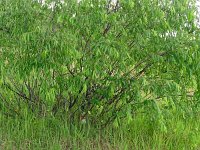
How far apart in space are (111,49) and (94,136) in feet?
5.48

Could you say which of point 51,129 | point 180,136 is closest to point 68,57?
point 51,129

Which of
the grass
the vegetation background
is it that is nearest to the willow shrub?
the vegetation background

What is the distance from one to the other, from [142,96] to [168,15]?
2.90 feet

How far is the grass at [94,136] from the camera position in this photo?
14.9 feet

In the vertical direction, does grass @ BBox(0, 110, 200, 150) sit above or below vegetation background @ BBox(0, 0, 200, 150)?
below

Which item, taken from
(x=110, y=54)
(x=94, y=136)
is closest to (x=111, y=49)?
(x=110, y=54)

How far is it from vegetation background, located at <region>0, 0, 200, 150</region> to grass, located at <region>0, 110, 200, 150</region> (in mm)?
20

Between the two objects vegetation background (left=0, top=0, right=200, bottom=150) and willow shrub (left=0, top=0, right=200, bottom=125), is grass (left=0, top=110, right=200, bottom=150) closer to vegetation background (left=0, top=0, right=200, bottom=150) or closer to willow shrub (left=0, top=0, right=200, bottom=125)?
vegetation background (left=0, top=0, right=200, bottom=150)

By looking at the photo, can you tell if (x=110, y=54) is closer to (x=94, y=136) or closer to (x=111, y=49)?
(x=111, y=49)

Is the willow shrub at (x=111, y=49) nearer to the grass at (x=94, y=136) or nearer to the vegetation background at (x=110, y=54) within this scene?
the vegetation background at (x=110, y=54)

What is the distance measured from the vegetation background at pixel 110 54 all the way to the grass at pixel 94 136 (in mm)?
20

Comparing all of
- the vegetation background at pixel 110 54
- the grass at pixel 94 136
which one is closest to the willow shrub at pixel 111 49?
the vegetation background at pixel 110 54

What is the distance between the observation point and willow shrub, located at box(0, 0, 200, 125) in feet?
11.6

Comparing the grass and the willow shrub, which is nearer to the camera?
the willow shrub
